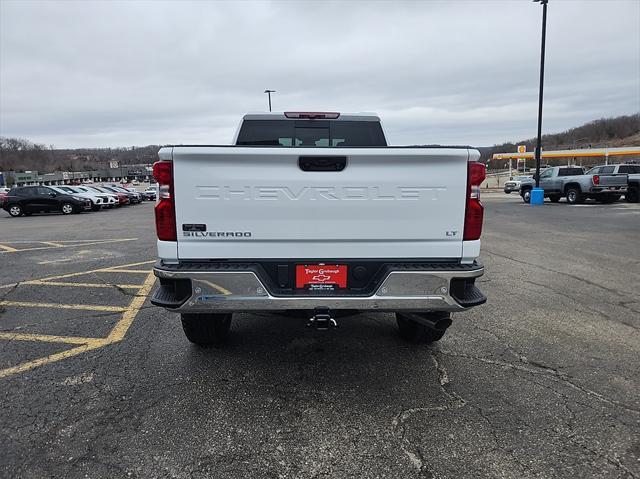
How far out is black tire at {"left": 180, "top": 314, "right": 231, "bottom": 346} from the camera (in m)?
3.89

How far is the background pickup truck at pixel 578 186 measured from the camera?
68.0ft

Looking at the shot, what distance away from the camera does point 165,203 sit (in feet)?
9.78

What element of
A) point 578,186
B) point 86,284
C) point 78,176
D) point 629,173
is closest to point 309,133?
point 86,284

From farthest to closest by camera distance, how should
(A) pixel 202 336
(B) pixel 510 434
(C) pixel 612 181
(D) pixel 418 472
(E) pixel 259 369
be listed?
1. (C) pixel 612 181
2. (A) pixel 202 336
3. (E) pixel 259 369
4. (B) pixel 510 434
5. (D) pixel 418 472

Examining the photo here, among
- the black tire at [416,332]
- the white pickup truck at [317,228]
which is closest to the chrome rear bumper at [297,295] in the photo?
the white pickup truck at [317,228]

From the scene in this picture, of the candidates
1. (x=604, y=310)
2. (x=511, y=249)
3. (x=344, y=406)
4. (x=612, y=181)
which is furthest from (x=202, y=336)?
(x=612, y=181)

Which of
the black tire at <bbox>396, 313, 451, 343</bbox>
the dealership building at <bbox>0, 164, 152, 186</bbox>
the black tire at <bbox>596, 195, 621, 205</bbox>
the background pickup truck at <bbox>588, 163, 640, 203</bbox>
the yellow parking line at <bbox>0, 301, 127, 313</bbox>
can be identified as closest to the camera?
the black tire at <bbox>396, 313, 451, 343</bbox>

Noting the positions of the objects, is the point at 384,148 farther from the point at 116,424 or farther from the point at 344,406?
the point at 116,424

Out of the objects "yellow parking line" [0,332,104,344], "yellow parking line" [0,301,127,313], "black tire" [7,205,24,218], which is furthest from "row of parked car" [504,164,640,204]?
"black tire" [7,205,24,218]

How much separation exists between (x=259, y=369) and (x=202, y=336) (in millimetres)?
669

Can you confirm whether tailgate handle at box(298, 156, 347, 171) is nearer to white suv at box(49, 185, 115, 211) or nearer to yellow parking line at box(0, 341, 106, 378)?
yellow parking line at box(0, 341, 106, 378)

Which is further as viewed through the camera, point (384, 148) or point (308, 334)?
point (308, 334)

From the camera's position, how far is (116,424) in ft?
9.70

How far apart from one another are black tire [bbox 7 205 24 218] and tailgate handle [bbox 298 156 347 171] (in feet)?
83.6
